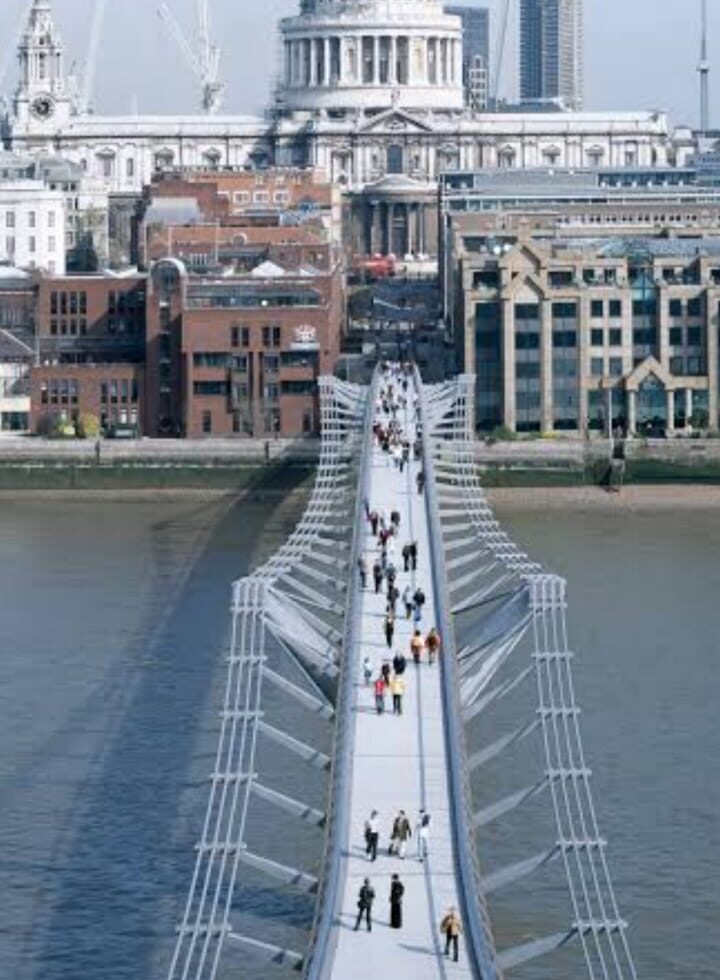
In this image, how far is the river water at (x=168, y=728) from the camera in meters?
17.4

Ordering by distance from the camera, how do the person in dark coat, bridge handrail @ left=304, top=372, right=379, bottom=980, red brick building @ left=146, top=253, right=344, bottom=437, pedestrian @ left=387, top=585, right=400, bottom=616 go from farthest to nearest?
red brick building @ left=146, top=253, right=344, bottom=437, the person in dark coat, pedestrian @ left=387, top=585, right=400, bottom=616, bridge handrail @ left=304, top=372, right=379, bottom=980

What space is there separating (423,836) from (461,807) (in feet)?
0.85

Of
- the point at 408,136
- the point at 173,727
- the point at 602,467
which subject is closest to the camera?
the point at 173,727

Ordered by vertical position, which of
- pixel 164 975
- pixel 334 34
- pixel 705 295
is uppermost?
pixel 334 34

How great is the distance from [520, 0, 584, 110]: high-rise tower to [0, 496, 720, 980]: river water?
81215mm

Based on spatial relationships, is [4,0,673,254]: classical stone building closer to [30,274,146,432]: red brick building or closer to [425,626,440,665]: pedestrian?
[30,274,146,432]: red brick building

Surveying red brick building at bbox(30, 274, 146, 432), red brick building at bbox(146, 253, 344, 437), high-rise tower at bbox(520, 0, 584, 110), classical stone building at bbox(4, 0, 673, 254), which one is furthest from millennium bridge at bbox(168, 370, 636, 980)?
high-rise tower at bbox(520, 0, 584, 110)

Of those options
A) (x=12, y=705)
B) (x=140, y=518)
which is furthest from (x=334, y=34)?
(x=12, y=705)

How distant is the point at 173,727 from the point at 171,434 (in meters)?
20.3

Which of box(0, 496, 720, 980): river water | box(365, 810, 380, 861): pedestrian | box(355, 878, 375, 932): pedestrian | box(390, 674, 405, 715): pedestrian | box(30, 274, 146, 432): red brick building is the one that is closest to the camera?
box(355, 878, 375, 932): pedestrian

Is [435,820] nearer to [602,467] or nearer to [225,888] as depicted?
[225,888]

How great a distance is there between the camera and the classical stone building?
74625mm

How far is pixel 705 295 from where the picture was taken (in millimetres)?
42000

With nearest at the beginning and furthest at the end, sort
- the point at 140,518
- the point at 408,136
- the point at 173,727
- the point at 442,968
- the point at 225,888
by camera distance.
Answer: the point at 442,968, the point at 225,888, the point at 173,727, the point at 140,518, the point at 408,136
